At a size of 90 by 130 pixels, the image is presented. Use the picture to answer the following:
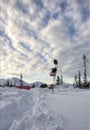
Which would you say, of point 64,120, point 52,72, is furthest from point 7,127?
point 52,72

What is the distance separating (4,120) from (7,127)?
320 mm

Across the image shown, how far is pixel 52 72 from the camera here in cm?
1152

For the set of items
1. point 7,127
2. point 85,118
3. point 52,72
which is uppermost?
point 52,72

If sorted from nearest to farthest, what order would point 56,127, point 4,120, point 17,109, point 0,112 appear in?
point 56,127 < point 4,120 < point 0,112 < point 17,109

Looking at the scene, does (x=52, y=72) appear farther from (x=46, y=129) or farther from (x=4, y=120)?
(x=46, y=129)

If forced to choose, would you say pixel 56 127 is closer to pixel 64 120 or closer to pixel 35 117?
pixel 64 120

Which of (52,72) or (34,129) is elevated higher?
(52,72)

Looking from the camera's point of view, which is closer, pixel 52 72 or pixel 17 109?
pixel 17 109

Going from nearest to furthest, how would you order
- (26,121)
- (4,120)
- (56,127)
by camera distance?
(56,127), (26,121), (4,120)

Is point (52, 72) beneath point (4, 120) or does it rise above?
above

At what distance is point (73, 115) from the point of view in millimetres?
4145

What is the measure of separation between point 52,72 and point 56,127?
8.10 meters

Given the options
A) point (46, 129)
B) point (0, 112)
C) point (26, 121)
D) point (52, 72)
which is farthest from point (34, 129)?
point (52, 72)

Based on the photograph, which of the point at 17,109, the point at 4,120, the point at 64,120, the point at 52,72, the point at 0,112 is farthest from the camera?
the point at 52,72
